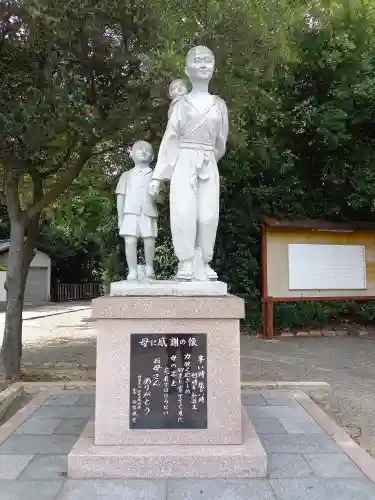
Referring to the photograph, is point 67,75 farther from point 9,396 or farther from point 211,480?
point 211,480

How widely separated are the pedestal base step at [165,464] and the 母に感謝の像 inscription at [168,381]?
0.75ft

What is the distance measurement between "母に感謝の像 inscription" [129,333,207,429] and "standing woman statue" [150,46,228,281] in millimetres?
594

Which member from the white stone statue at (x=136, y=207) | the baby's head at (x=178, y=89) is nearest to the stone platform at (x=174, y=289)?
the white stone statue at (x=136, y=207)

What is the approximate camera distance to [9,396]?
16.7 feet

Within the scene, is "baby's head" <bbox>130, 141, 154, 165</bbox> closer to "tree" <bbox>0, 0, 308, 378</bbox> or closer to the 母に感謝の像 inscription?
"tree" <bbox>0, 0, 308, 378</bbox>

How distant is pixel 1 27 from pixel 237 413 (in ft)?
16.5

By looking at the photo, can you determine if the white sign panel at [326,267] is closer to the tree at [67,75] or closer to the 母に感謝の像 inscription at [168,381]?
the tree at [67,75]

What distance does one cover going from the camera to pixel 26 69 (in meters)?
5.65

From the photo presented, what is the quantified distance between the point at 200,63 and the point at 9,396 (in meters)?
4.00

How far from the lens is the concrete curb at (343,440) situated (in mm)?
3263

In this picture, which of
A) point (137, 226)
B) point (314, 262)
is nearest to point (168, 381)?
point (137, 226)

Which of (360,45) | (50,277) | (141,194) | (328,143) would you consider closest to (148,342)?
(141,194)

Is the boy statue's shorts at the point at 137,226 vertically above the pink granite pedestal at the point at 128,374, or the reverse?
the boy statue's shorts at the point at 137,226

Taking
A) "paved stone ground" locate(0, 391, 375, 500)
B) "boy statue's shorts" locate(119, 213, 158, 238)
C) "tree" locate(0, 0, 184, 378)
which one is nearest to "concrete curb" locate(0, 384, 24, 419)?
"paved stone ground" locate(0, 391, 375, 500)
